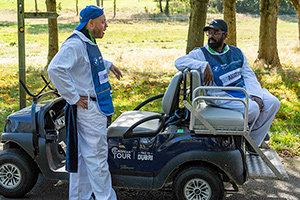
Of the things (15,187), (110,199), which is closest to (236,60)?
(110,199)

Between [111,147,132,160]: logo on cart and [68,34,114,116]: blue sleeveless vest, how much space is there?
43 centimetres

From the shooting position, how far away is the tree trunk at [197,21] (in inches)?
383

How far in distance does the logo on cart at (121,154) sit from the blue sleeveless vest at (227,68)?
1406mm

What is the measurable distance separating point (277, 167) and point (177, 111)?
4.06 feet

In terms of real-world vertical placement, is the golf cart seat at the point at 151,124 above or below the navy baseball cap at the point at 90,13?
below

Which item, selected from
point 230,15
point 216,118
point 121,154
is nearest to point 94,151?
point 121,154

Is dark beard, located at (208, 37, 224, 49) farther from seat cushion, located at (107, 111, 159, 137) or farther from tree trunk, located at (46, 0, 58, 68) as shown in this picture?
tree trunk, located at (46, 0, 58, 68)

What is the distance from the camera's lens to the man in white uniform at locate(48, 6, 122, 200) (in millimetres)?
3865

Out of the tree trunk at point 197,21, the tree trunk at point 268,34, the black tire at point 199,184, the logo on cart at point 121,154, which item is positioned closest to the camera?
the black tire at point 199,184

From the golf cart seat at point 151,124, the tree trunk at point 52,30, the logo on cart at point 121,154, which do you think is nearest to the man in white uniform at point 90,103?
the logo on cart at point 121,154

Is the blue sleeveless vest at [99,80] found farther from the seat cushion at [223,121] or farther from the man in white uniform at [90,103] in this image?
the seat cushion at [223,121]

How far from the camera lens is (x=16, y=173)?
4461 millimetres

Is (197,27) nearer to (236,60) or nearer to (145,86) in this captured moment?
Answer: (145,86)

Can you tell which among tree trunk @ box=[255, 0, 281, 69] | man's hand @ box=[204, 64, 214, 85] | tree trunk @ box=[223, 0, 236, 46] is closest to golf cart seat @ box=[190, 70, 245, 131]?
man's hand @ box=[204, 64, 214, 85]
